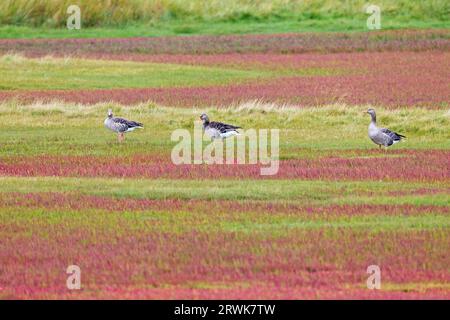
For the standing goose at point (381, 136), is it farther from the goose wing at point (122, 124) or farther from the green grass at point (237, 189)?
the goose wing at point (122, 124)

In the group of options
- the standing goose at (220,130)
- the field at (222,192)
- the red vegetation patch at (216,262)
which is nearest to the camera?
the red vegetation patch at (216,262)

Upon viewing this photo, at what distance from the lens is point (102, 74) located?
4084cm

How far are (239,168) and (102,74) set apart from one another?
20725mm

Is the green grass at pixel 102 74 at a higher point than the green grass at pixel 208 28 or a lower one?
lower

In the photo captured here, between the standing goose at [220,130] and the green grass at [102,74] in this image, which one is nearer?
the standing goose at [220,130]

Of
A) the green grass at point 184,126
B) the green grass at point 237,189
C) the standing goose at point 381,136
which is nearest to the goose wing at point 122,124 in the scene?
the green grass at point 184,126

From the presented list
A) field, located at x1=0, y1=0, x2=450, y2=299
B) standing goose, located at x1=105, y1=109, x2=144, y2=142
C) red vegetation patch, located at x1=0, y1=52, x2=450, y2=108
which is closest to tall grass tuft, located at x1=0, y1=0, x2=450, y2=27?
red vegetation patch, located at x1=0, y1=52, x2=450, y2=108

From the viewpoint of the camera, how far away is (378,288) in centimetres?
1213

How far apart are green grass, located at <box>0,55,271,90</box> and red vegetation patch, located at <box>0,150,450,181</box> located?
1580 centimetres

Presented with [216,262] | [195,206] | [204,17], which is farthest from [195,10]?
[216,262]

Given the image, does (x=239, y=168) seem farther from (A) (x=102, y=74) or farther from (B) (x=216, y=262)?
(A) (x=102, y=74)

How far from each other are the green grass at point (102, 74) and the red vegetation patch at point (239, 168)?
15.8 meters

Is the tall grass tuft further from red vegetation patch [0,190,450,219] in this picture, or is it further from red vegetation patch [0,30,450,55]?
red vegetation patch [0,190,450,219]

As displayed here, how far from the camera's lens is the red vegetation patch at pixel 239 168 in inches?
789
